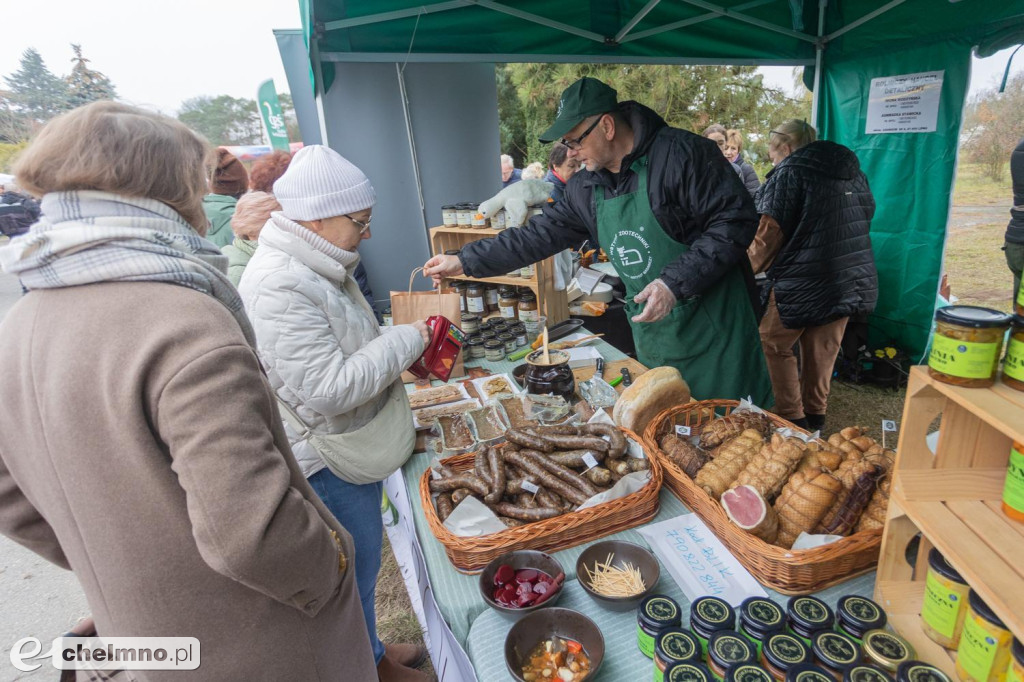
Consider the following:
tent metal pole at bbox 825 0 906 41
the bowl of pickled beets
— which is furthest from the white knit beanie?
tent metal pole at bbox 825 0 906 41

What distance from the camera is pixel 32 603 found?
10.6 feet

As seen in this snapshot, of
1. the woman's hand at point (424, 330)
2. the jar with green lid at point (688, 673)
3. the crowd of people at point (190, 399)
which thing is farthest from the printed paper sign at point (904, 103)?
the jar with green lid at point (688, 673)

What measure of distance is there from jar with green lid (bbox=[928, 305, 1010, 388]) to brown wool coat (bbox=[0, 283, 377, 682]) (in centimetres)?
127

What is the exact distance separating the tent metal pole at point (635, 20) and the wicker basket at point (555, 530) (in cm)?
363

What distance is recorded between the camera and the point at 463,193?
5.91 m

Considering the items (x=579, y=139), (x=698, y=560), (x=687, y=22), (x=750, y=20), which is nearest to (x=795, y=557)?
(x=698, y=560)

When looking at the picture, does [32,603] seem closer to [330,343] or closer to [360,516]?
[360,516]

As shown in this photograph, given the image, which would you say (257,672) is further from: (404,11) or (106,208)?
(404,11)

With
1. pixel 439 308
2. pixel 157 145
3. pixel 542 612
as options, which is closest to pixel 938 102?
pixel 439 308

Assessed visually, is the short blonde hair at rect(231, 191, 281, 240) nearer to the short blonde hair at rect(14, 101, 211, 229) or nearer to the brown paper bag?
the brown paper bag

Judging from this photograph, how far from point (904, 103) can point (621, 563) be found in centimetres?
530

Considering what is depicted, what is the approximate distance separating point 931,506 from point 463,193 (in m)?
5.33

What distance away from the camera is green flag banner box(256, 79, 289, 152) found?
25.8 ft

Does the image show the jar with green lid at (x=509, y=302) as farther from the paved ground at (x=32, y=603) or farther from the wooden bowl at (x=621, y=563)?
the paved ground at (x=32, y=603)
